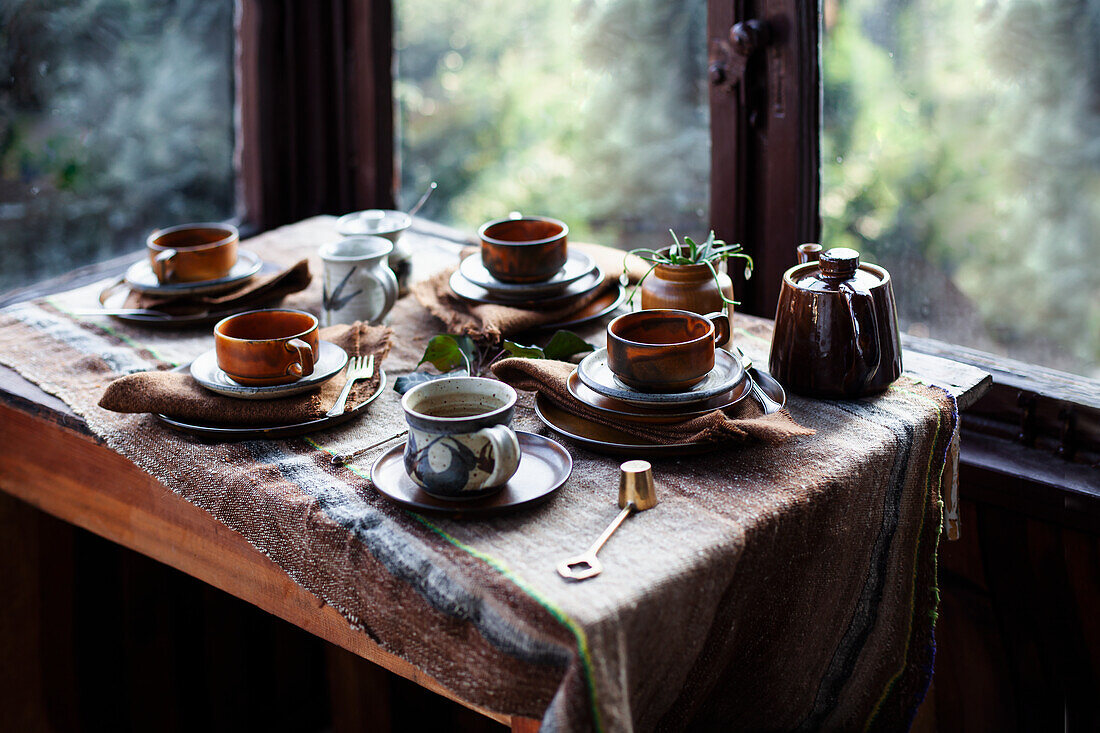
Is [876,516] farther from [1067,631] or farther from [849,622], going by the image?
[1067,631]

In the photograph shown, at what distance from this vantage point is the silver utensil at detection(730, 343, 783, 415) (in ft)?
3.55

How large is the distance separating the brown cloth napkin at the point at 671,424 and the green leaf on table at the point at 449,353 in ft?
0.38

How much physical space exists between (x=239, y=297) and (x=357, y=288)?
220 millimetres

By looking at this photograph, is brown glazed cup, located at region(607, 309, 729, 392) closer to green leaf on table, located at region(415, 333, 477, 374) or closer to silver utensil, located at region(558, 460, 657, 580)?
silver utensil, located at region(558, 460, 657, 580)

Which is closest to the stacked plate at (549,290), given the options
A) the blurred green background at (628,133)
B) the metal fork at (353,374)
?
the metal fork at (353,374)

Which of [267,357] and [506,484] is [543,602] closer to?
[506,484]

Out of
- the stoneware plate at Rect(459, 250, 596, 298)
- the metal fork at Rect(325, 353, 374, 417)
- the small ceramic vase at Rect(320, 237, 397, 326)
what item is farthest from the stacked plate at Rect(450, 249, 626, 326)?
the metal fork at Rect(325, 353, 374, 417)

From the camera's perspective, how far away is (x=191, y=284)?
57.9 inches

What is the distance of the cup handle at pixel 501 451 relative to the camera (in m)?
0.90

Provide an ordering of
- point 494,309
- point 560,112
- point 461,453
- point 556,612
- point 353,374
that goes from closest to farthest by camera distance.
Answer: point 556,612 < point 461,453 < point 353,374 < point 494,309 < point 560,112

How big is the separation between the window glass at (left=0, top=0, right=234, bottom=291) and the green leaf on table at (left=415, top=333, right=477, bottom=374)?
1108mm

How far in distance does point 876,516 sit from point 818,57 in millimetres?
822

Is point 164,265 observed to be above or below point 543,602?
above

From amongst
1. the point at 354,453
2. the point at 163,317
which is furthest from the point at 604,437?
the point at 163,317
